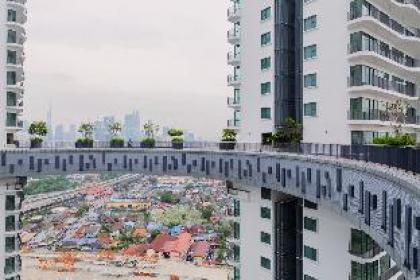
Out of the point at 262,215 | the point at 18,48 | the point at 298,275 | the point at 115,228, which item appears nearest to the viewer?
the point at 298,275

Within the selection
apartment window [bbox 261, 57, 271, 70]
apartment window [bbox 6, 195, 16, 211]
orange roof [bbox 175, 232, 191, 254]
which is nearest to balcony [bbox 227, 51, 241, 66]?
apartment window [bbox 261, 57, 271, 70]

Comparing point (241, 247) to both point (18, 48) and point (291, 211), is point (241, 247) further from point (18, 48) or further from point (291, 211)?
point (18, 48)

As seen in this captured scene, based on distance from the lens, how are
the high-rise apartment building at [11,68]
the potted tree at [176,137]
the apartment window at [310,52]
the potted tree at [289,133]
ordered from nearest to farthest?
the potted tree at [289,133] → the apartment window at [310,52] → the potted tree at [176,137] → the high-rise apartment building at [11,68]

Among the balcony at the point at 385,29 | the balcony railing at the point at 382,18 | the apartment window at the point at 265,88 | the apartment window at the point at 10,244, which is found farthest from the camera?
the apartment window at the point at 265,88

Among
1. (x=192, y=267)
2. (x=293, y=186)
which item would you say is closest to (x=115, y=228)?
(x=192, y=267)

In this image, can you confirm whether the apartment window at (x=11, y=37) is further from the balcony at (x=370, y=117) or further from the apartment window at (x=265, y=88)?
the balcony at (x=370, y=117)

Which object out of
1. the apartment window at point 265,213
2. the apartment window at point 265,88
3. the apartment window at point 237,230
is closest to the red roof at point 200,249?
the apartment window at point 237,230
